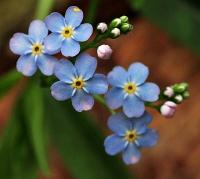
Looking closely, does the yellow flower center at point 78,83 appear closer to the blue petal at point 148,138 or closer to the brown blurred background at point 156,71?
the blue petal at point 148,138

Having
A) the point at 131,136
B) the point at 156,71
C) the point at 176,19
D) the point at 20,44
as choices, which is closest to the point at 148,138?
the point at 131,136

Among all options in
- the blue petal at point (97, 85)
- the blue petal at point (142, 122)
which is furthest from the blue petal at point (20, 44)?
the blue petal at point (142, 122)

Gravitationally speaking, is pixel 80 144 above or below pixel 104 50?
below

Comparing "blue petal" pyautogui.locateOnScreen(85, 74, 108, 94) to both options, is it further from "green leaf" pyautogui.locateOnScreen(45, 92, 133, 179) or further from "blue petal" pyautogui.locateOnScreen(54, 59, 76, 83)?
"green leaf" pyautogui.locateOnScreen(45, 92, 133, 179)

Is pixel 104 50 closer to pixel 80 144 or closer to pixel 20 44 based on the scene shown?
pixel 20 44

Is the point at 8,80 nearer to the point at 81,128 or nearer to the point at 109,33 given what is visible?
the point at 81,128

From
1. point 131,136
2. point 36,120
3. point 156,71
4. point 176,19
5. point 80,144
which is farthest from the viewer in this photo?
point 156,71

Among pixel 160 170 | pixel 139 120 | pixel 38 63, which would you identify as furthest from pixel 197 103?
pixel 38 63
